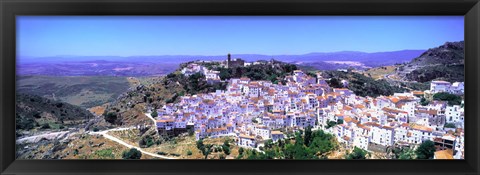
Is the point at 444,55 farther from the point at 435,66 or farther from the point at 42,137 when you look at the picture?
the point at 42,137

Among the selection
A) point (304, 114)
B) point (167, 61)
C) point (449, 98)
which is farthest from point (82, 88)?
point (449, 98)

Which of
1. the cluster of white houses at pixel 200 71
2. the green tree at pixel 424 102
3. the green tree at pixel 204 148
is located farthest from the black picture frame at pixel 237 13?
the cluster of white houses at pixel 200 71

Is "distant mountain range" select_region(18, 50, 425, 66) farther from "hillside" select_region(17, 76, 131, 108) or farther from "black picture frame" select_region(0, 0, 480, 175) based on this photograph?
"black picture frame" select_region(0, 0, 480, 175)

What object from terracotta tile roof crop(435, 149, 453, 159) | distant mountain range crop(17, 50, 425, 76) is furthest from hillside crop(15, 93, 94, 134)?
terracotta tile roof crop(435, 149, 453, 159)

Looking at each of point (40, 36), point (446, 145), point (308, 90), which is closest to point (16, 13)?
point (40, 36)

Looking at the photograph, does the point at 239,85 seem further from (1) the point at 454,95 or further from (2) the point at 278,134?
(1) the point at 454,95

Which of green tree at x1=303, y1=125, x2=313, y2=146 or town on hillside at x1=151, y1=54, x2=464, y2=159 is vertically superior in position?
town on hillside at x1=151, y1=54, x2=464, y2=159
